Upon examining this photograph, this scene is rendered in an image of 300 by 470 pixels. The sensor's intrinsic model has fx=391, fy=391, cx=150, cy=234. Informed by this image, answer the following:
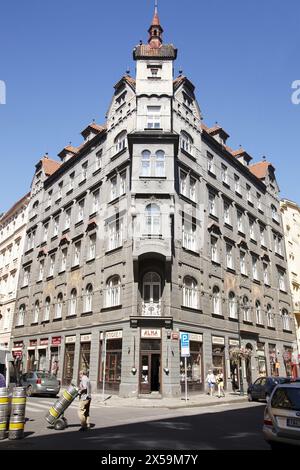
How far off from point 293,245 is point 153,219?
2511 cm

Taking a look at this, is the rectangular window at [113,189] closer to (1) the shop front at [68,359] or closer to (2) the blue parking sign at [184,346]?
(1) the shop front at [68,359]

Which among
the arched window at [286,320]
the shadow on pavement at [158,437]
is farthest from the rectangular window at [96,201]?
the arched window at [286,320]

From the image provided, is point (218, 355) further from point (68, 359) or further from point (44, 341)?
point (44, 341)

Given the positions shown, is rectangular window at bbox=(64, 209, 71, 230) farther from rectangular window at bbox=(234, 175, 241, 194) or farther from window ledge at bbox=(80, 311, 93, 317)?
rectangular window at bbox=(234, 175, 241, 194)

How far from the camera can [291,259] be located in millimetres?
42656

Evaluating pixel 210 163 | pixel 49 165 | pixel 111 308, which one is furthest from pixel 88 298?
pixel 49 165

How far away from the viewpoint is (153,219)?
80.7 ft

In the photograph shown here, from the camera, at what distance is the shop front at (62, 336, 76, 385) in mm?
28172

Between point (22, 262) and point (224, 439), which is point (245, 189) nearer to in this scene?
point (22, 262)

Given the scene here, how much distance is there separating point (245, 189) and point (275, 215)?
646 cm

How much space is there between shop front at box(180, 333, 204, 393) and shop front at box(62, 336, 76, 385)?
8.88 meters

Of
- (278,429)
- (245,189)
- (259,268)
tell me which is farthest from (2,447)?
(245,189)

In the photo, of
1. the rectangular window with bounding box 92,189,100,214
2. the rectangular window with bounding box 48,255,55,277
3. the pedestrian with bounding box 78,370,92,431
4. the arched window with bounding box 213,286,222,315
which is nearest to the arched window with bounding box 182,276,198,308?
the arched window with bounding box 213,286,222,315

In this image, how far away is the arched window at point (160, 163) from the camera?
25.8m
